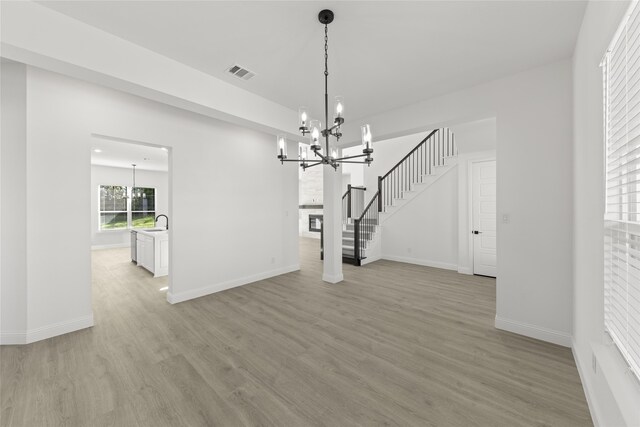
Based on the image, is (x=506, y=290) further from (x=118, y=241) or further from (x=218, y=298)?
(x=118, y=241)

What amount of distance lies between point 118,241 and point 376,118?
962 cm

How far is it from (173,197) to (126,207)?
7109 millimetres

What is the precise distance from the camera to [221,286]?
4.29m

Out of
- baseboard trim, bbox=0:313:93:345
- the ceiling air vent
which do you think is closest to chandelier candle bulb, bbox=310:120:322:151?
the ceiling air vent

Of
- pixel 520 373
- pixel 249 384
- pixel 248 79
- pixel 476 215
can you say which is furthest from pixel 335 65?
pixel 476 215

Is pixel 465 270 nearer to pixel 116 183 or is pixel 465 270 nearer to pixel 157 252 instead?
pixel 157 252

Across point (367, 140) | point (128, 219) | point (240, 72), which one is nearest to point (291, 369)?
point (367, 140)

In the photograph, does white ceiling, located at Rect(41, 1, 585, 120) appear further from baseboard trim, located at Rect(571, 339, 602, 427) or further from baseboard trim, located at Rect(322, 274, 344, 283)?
baseboard trim, located at Rect(322, 274, 344, 283)

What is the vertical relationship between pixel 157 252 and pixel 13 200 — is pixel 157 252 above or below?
below

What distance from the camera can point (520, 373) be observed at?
7.02 ft

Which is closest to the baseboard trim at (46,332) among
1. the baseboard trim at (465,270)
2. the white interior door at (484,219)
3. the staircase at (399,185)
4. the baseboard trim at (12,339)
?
the baseboard trim at (12,339)

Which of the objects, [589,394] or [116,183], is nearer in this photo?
[589,394]

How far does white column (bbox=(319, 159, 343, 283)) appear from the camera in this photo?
4805mm

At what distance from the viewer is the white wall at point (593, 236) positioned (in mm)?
1281
